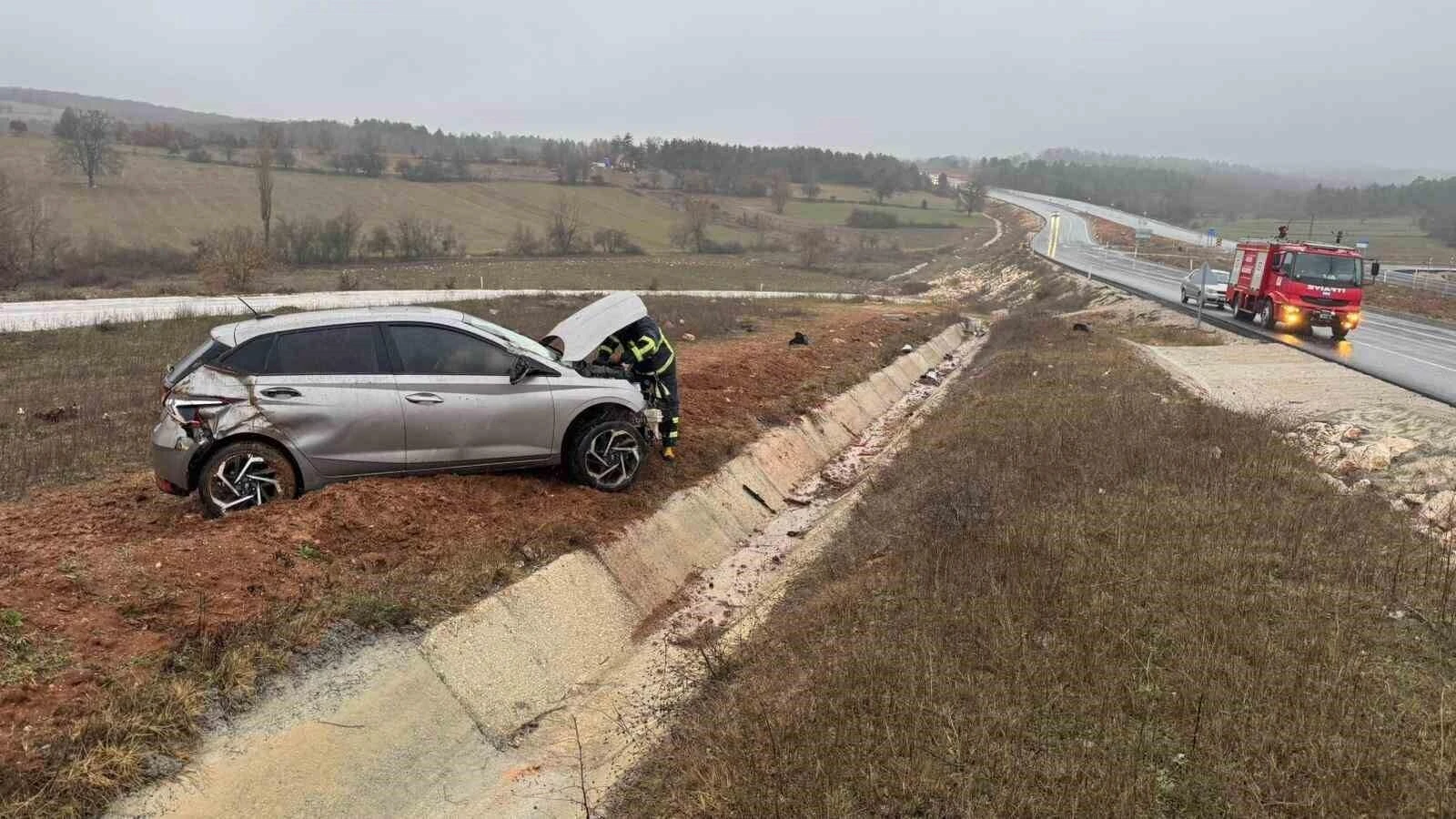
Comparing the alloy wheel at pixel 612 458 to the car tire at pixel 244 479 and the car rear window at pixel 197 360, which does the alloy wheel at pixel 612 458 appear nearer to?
the car tire at pixel 244 479

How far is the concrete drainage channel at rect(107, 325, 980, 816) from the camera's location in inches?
205

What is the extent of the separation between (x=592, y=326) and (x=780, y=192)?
11169 cm

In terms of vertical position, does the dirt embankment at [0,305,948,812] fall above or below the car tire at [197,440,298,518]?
below

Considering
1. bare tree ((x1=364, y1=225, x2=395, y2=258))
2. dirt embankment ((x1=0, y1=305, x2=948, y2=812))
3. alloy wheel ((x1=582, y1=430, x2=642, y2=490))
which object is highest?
alloy wheel ((x1=582, y1=430, x2=642, y2=490))

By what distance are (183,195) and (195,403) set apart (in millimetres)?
81003

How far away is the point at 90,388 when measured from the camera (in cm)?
1530

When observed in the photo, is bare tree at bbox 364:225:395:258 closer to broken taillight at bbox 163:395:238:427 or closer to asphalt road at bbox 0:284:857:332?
asphalt road at bbox 0:284:857:332

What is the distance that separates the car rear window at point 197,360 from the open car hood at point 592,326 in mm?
3187

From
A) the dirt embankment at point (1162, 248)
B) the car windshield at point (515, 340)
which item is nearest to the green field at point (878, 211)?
the dirt embankment at point (1162, 248)

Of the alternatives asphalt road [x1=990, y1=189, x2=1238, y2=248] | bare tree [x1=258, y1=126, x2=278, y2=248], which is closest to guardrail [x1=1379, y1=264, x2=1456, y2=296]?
asphalt road [x1=990, y1=189, x2=1238, y2=248]

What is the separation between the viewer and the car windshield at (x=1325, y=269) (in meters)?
21.8

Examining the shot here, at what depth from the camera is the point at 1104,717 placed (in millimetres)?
5090

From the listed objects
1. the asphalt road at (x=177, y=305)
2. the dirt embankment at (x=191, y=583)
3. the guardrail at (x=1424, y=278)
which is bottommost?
the asphalt road at (x=177, y=305)

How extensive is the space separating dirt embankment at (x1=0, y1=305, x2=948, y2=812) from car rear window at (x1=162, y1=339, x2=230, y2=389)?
51.0 inches
